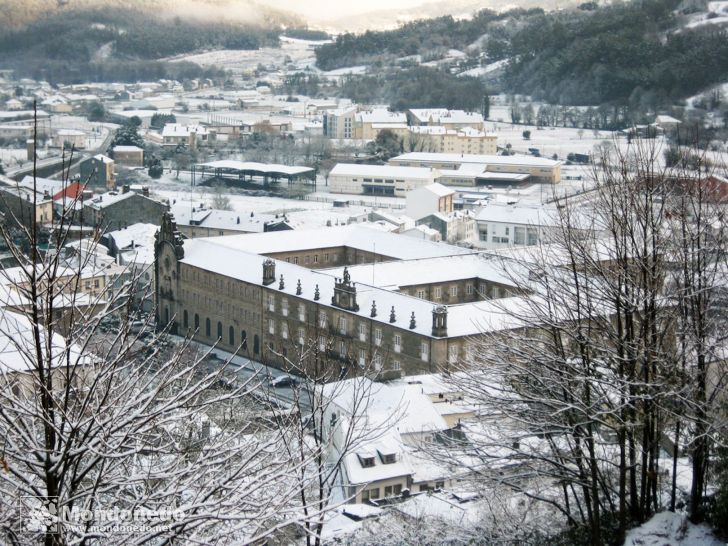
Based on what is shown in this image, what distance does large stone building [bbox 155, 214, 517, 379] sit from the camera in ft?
53.7

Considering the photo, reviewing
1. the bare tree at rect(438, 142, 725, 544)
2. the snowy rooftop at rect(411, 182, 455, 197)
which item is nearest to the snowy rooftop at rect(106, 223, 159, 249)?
the snowy rooftop at rect(411, 182, 455, 197)

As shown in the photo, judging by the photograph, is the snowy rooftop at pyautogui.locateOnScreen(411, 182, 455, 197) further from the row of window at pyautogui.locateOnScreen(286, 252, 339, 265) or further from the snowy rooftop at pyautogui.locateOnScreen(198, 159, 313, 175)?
the row of window at pyautogui.locateOnScreen(286, 252, 339, 265)

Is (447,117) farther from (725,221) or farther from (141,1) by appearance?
(141,1)

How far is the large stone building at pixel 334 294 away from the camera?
16.4 meters

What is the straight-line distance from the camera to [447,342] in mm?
15805

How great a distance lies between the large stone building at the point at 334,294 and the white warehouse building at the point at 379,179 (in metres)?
15.7

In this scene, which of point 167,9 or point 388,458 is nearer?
point 388,458

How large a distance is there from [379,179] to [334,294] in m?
22.6

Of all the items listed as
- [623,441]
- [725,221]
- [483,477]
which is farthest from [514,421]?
[725,221]

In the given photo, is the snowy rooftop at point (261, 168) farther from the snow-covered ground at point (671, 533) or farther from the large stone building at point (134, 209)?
the snow-covered ground at point (671, 533)

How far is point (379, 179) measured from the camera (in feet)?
132

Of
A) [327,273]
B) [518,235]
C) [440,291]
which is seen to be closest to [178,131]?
[518,235]

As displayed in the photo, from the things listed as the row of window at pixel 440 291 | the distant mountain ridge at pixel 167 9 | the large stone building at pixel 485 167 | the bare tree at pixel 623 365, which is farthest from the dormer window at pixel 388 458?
the distant mountain ridge at pixel 167 9

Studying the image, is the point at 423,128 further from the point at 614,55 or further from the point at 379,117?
the point at 614,55
